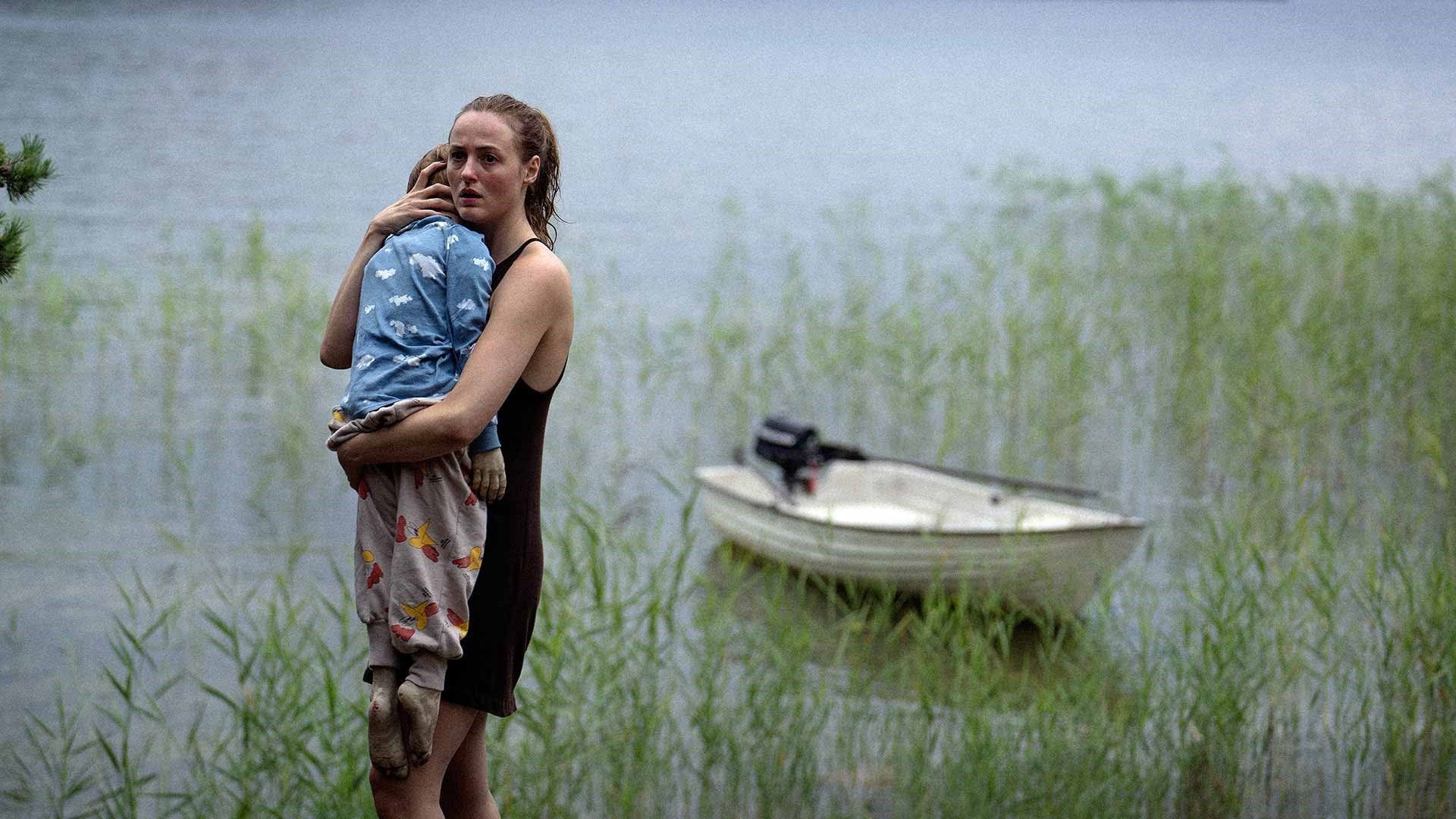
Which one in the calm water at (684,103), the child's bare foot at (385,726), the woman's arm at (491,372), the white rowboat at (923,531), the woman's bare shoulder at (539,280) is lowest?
the white rowboat at (923,531)

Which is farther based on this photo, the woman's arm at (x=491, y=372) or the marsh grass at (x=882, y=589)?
the marsh grass at (x=882, y=589)

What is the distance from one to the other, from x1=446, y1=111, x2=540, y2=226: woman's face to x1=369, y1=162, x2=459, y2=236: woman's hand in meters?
0.03

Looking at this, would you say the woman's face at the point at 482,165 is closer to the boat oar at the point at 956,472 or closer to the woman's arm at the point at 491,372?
the woman's arm at the point at 491,372

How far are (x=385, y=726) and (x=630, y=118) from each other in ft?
92.7

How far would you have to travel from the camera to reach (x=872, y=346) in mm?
9703

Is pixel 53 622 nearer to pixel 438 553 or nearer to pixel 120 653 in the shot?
pixel 120 653

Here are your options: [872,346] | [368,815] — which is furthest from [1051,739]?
[872,346]

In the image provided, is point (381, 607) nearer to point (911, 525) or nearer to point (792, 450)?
point (911, 525)

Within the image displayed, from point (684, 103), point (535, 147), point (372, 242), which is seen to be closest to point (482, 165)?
point (535, 147)

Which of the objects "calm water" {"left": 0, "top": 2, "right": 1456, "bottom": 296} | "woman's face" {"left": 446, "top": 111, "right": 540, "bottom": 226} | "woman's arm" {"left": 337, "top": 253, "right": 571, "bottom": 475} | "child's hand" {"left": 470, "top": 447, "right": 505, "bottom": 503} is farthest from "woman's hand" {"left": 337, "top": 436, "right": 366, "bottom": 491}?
"calm water" {"left": 0, "top": 2, "right": 1456, "bottom": 296}

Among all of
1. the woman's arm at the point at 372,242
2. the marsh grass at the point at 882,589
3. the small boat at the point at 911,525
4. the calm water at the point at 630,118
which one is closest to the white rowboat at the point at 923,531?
the small boat at the point at 911,525

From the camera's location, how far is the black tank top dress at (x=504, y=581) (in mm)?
2217

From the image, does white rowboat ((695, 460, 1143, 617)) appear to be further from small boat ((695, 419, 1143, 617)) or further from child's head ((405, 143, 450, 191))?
child's head ((405, 143, 450, 191))

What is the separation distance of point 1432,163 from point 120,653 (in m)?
24.8
